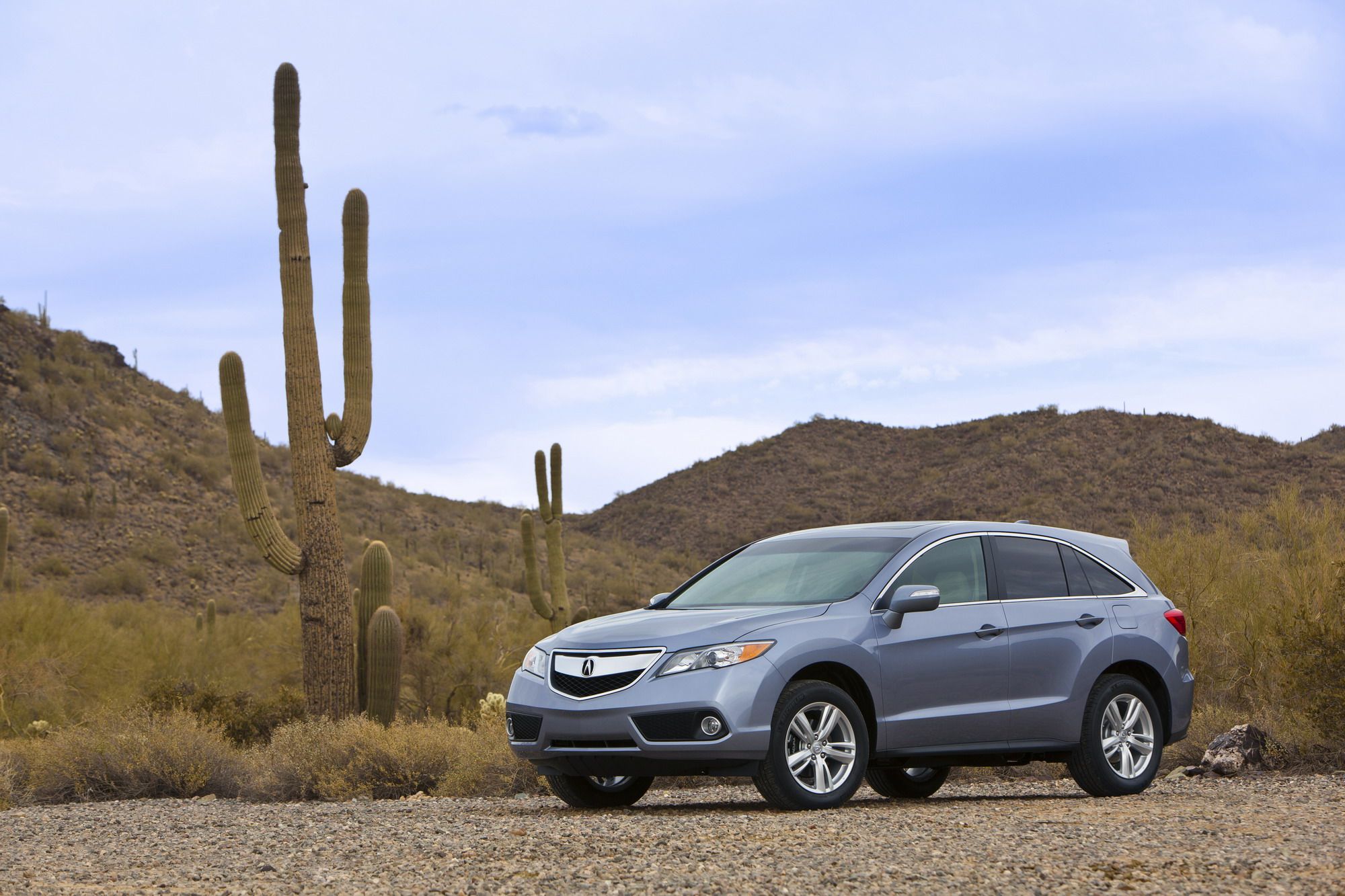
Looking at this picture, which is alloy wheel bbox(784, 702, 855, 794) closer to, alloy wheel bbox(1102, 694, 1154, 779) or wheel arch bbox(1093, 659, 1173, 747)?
alloy wheel bbox(1102, 694, 1154, 779)

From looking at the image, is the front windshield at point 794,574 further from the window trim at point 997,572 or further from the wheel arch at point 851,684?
the wheel arch at point 851,684

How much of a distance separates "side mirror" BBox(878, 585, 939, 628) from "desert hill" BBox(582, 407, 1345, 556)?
4225 cm

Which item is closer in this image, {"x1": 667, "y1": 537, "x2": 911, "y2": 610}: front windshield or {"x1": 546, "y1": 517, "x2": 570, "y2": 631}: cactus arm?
{"x1": 667, "y1": 537, "x2": 911, "y2": 610}: front windshield

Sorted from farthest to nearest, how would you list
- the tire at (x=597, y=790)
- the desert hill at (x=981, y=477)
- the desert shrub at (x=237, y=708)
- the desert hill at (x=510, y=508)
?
the desert hill at (x=981, y=477), the desert hill at (x=510, y=508), the desert shrub at (x=237, y=708), the tire at (x=597, y=790)

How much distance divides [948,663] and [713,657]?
5.86 feet

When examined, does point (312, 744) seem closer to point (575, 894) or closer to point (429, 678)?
point (575, 894)

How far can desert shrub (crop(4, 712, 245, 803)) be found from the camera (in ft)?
39.8

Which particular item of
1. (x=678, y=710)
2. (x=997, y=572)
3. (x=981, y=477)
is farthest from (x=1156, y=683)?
(x=981, y=477)

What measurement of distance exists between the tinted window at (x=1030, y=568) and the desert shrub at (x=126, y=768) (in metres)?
6.90

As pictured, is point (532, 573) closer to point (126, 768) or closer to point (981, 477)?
point (126, 768)

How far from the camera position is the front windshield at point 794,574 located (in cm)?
957

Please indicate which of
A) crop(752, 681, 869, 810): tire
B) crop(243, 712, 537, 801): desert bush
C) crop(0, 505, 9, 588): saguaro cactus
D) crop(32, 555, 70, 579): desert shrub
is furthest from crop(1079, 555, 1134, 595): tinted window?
crop(32, 555, 70, 579): desert shrub

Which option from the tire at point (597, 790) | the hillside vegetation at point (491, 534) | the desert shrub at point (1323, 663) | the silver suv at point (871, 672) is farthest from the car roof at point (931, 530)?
the hillside vegetation at point (491, 534)

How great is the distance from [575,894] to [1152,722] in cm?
604
